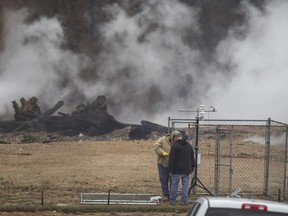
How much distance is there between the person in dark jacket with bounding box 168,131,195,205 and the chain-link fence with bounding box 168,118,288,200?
534 millimetres

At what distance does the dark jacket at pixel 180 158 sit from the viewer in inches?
498

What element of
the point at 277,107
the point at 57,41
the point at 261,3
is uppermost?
the point at 261,3

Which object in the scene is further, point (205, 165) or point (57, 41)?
point (57, 41)

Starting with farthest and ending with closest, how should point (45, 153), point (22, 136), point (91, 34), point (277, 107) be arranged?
point (91, 34) < point (277, 107) < point (22, 136) < point (45, 153)

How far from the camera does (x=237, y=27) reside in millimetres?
41438

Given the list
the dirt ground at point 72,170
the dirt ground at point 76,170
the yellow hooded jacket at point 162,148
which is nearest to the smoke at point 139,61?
the dirt ground at point 76,170

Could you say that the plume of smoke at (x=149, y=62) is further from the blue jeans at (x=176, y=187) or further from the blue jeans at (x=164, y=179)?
the blue jeans at (x=176, y=187)

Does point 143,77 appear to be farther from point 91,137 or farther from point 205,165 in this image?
point 205,165

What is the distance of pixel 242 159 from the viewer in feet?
73.6

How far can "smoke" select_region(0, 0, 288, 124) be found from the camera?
38844 millimetres

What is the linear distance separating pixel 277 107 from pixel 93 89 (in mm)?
12358

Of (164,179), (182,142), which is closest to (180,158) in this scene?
(182,142)

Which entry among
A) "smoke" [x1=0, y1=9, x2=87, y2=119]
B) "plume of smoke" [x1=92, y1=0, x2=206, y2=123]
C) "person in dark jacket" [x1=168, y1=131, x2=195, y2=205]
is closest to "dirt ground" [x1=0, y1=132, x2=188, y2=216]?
"person in dark jacket" [x1=168, y1=131, x2=195, y2=205]

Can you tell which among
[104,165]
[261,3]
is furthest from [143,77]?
[104,165]
